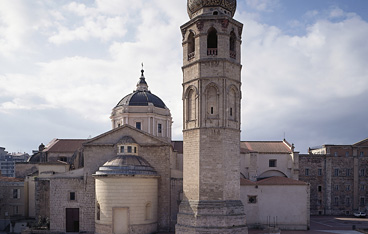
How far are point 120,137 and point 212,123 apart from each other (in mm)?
9868

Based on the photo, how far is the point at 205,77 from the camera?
2317 centimetres

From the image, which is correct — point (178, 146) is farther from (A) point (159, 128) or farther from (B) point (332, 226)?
(B) point (332, 226)

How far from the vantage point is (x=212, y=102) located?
2334 cm

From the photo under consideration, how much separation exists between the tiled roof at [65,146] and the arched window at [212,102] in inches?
827

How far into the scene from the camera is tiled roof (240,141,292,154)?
37.6m

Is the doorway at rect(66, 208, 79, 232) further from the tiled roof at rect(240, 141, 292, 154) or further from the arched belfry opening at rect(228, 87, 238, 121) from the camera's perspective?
the tiled roof at rect(240, 141, 292, 154)

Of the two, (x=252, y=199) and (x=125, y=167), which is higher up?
(x=125, y=167)

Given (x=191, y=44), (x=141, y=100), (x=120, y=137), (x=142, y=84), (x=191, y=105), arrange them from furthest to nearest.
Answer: (x=142, y=84) < (x=141, y=100) < (x=120, y=137) < (x=191, y=44) < (x=191, y=105)

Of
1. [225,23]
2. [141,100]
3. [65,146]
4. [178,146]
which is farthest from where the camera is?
[65,146]

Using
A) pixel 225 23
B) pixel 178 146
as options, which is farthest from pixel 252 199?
pixel 225 23

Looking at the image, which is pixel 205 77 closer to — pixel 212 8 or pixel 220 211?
pixel 212 8

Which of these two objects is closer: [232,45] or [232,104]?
[232,104]

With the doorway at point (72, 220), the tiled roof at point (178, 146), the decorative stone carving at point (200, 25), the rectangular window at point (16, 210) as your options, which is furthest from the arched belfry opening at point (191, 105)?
the rectangular window at point (16, 210)

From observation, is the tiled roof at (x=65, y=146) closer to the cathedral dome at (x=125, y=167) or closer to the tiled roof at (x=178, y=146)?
the tiled roof at (x=178, y=146)
